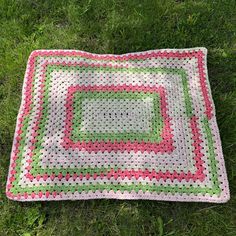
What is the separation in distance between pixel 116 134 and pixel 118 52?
0.53 m

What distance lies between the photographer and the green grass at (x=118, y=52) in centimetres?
149

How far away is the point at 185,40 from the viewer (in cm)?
194

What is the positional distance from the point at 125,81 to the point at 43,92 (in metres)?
0.42

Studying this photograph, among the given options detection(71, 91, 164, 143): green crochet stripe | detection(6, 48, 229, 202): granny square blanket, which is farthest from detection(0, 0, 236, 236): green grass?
detection(71, 91, 164, 143): green crochet stripe

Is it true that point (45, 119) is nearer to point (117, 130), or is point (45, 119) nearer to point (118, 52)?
point (117, 130)

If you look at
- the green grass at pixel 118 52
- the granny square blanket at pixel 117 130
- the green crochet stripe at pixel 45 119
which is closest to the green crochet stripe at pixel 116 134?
the granny square blanket at pixel 117 130

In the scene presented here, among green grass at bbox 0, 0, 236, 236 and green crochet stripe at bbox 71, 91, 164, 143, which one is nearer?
green grass at bbox 0, 0, 236, 236

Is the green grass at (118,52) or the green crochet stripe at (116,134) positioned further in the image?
the green crochet stripe at (116,134)

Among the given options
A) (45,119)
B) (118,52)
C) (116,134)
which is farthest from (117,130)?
(118,52)

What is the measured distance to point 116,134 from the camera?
1.62 meters

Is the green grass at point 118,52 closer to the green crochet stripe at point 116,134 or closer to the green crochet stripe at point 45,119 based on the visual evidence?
the green crochet stripe at point 45,119

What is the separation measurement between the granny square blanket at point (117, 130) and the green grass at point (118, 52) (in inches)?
2.6

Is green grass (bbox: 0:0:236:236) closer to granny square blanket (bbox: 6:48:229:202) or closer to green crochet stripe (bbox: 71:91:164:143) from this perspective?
granny square blanket (bbox: 6:48:229:202)

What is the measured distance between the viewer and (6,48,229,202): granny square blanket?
152 cm
